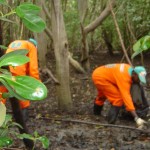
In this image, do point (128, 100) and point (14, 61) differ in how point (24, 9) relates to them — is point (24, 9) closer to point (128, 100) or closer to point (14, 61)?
point (14, 61)

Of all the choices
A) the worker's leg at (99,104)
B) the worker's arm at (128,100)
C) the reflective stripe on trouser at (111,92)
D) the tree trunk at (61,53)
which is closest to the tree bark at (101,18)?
the tree trunk at (61,53)

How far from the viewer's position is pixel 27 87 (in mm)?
767

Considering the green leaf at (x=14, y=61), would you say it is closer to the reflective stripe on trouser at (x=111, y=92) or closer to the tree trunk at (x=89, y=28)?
the reflective stripe on trouser at (x=111, y=92)

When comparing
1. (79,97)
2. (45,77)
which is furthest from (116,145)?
(45,77)

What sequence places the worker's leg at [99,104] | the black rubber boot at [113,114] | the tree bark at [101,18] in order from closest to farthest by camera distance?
the black rubber boot at [113,114] → the worker's leg at [99,104] → the tree bark at [101,18]

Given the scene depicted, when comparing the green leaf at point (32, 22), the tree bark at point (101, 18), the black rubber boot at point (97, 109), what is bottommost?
the black rubber boot at point (97, 109)

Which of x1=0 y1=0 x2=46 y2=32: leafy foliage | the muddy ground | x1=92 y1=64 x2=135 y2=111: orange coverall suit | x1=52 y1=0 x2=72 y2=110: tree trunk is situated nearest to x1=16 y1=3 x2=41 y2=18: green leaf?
x1=0 y1=0 x2=46 y2=32: leafy foliage

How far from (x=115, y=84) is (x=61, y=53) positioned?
115cm

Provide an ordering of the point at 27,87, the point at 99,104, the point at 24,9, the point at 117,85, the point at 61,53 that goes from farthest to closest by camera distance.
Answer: the point at 99,104, the point at 61,53, the point at 117,85, the point at 24,9, the point at 27,87

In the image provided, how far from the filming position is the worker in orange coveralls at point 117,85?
5.59 meters

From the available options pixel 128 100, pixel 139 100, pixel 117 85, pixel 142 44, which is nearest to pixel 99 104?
pixel 117 85

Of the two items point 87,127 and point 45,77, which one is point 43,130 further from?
point 45,77

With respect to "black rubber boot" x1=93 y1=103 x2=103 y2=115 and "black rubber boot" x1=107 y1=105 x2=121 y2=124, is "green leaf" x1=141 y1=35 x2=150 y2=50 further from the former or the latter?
"black rubber boot" x1=93 y1=103 x2=103 y2=115

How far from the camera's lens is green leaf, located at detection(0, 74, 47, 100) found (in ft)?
2.51
